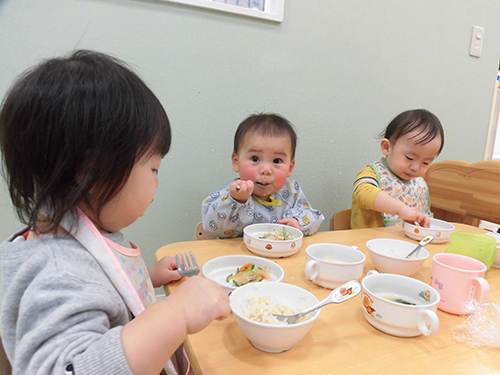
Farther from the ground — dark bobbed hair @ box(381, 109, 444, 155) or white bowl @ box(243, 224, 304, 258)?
dark bobbed hair @ box(381, 109, 444, 155)

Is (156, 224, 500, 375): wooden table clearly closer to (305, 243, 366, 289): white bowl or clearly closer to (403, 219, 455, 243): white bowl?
(305, 243, 366, 289): white bowl

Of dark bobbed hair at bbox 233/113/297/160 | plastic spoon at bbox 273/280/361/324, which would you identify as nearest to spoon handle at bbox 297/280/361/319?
plastic spoon at bbox 273/280/361/324

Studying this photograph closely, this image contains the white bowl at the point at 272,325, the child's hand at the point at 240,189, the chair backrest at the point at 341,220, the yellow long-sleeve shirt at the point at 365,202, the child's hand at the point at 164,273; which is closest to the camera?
the white bowl at the point at 272,325

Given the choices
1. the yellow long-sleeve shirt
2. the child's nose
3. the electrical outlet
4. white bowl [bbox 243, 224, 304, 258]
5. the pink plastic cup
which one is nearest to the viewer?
the pink plastic cup

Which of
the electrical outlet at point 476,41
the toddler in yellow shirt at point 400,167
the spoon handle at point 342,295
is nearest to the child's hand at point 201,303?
the spoon handle at point 342,295

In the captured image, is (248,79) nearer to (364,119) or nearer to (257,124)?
(257,124)

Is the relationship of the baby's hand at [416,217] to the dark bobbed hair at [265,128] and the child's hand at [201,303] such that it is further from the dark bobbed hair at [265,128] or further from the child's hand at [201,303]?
the child's hand at [201,303]

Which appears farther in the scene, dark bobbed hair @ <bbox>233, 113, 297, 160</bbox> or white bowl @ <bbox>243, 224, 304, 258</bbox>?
dark bobbed hair @ <bbox>233, 113, 297, 160</bbox>

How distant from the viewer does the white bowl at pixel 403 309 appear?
0.49 m

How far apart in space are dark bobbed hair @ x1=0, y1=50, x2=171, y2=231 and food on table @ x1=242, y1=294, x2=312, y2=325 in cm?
29

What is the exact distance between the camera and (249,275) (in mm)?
665

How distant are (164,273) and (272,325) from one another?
35cm

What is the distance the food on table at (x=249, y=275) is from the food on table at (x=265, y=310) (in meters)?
0.09

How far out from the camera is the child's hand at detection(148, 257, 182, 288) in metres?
0.69
